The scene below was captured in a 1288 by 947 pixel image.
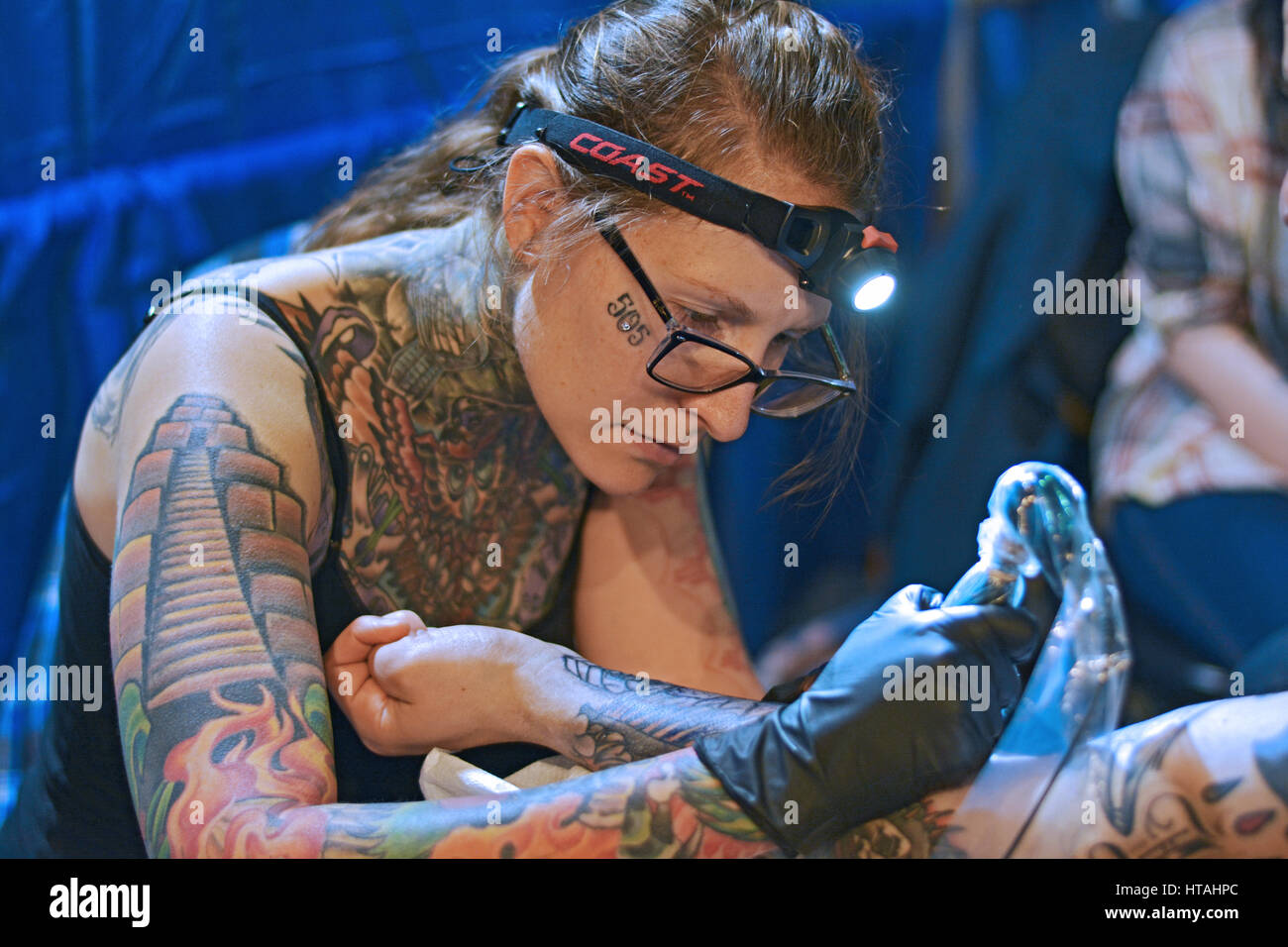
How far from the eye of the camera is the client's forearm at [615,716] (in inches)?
37.1

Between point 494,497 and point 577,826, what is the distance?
456mm

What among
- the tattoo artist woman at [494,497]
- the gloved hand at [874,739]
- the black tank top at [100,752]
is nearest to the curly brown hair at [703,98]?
the tattoo artist woman at [494,497]

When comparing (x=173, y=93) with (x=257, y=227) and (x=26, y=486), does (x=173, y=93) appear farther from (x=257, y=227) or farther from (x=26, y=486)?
(x=26, y=486)

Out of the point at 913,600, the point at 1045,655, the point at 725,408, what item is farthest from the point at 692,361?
the point at 1045,655

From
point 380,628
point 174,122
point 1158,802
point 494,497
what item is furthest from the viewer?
point 174,122

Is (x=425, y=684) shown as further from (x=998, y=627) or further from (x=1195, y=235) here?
(x=1195, y=235)

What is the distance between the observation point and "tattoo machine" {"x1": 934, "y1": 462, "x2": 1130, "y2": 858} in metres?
0.80

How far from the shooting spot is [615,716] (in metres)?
0.96

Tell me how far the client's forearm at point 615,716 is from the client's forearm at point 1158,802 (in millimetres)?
183

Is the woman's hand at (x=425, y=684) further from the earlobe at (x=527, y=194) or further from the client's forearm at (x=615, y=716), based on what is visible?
the earlobe at (x=527, y=194)
